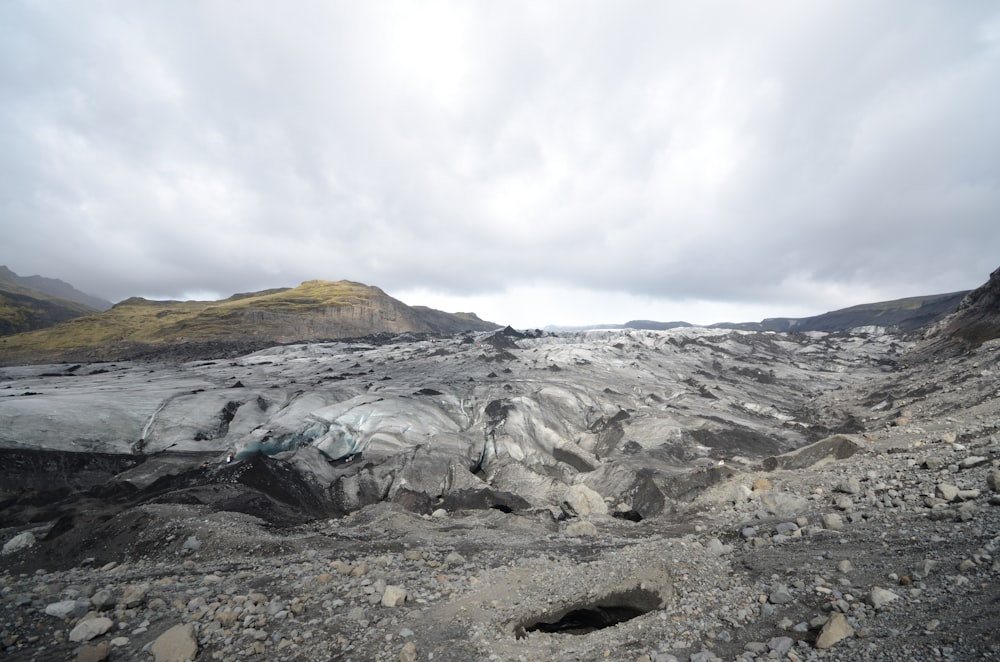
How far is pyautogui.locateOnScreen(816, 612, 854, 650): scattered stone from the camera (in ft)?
22.0

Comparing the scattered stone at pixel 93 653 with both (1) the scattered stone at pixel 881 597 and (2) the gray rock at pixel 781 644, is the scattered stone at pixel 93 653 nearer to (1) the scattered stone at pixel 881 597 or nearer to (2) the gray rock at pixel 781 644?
(2) the gray rock at pixel 781 644

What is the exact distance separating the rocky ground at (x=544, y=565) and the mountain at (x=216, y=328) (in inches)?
2679

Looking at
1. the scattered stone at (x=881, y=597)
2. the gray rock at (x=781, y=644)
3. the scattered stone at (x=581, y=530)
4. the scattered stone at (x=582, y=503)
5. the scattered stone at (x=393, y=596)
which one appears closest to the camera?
the gray rock at (x=781, y=644)

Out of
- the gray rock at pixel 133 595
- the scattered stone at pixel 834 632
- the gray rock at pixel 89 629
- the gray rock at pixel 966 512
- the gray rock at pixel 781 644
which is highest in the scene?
the gray rock at pixel 966 512

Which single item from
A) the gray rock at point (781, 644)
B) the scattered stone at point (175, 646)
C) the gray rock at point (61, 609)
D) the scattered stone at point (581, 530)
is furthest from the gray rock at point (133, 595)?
the gray rock at point (781, 644)

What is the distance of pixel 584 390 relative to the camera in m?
41.5

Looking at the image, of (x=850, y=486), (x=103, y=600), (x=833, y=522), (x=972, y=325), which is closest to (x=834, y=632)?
(x=833, y=522)

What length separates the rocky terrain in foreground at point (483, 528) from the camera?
8086mm

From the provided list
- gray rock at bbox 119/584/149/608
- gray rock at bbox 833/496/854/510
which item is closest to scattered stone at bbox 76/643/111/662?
gray rock at bbox 119/584/149/608

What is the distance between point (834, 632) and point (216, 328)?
123 meters

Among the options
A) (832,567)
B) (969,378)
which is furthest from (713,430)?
(832,567)

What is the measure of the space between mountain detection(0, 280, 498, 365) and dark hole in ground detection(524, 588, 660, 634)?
7950cm

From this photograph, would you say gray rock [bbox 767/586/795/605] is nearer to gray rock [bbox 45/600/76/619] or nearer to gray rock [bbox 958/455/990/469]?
gray rock [bbox 958/455/990/469]

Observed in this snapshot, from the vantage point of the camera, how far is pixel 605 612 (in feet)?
35.3
